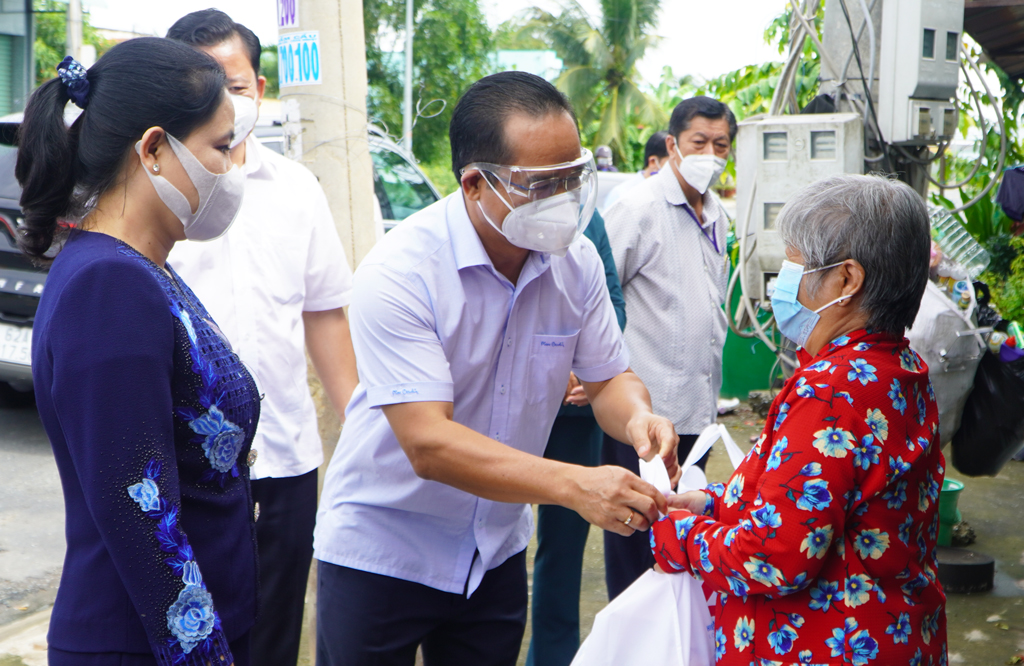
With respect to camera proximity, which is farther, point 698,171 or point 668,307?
point 698,171

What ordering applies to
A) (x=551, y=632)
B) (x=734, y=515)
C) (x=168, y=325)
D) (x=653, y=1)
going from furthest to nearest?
(x=653, y=1)
(x=551, y=632)
(x=734, y=515)
(x=168, y=325)

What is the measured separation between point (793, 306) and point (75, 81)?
1.41 meters

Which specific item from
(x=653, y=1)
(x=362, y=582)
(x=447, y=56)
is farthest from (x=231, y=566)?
(x=653, y=1)

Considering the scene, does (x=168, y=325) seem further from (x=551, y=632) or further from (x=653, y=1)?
(x=653, y=1)

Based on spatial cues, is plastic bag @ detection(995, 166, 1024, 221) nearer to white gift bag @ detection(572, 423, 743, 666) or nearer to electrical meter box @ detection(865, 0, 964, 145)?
electrical meter box @ detection(865, 0, 964, 145)

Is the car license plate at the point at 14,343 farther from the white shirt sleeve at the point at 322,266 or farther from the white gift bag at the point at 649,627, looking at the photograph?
the white gift bag at the point at 649,627

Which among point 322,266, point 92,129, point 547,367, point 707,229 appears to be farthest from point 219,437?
point 707,229

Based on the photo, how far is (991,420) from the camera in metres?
4.02

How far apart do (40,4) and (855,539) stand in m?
18.0

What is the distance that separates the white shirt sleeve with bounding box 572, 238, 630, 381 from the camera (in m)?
2.20

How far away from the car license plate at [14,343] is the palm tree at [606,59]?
953 inches

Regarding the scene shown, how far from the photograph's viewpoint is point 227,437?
1574 millimetres

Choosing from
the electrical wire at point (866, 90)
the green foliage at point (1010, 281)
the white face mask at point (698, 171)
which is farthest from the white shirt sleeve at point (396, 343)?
the green foliage at point (1010, 281)

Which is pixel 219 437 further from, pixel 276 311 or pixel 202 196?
pixel 276 311
